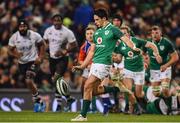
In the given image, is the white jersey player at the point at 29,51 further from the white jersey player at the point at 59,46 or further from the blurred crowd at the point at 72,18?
the blurred crowd at the point at 72,18

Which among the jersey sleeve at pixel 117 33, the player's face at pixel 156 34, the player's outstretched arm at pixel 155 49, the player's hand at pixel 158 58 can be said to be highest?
the player's face at pixel 156 34

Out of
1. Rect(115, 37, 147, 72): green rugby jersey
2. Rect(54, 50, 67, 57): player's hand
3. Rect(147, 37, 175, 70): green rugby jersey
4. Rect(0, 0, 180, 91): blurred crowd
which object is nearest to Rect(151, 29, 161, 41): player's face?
Rect(147, 37, 175, 70): green rugby jersey

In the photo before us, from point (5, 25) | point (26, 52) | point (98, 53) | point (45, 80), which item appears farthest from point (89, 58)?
point (5, 25)

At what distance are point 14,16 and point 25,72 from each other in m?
5.82

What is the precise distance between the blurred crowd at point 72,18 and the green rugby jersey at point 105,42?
311 inches

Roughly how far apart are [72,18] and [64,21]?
39.5 inches

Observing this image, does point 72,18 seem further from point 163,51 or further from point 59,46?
point 163,51

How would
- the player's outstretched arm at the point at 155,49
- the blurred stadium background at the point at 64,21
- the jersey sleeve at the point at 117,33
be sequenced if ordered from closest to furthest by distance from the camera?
the jersey sleeve at the point at 117,33 < the player's outstretched arm at the point at 155,49 < the blurred stadium background at the point at 64,21

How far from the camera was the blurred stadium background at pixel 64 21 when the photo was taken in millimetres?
26750

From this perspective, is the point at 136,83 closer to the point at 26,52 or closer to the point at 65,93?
the point at 65,93

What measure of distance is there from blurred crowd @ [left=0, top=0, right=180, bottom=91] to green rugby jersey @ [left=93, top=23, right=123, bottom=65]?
25.9 ft

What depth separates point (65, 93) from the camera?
74.6 ft

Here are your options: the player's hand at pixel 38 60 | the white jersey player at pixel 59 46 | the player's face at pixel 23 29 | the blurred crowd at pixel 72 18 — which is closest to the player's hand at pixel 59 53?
the white jersey player at pixel 59 46

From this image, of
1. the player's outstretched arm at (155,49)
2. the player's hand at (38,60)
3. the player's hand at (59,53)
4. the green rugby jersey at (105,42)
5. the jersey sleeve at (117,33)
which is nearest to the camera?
the jersey sleeve at (117,33)
